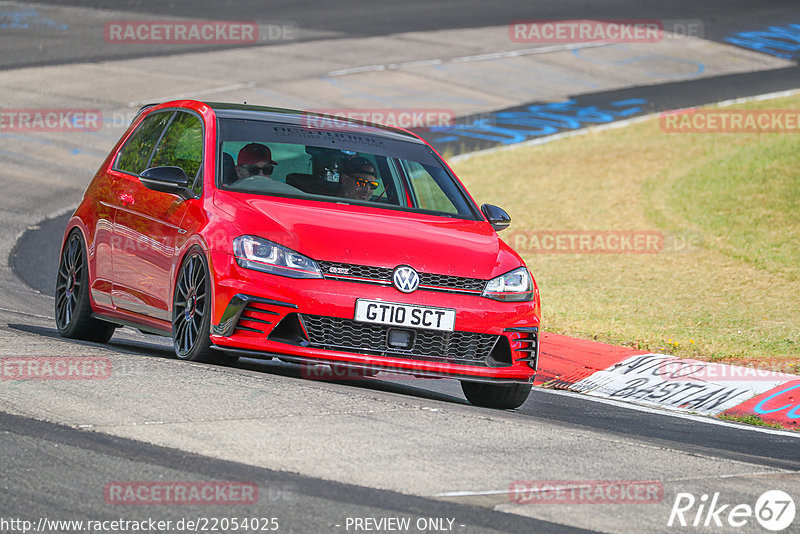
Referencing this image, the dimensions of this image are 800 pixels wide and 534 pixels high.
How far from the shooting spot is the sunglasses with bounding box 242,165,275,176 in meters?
8.16

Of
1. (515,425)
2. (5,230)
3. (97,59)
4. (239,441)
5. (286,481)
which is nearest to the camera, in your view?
(286,481)

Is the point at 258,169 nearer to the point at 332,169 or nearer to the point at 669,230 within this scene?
the point at 332,169

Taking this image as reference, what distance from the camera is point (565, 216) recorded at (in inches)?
716

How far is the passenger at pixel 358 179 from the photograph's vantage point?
8.35 metres

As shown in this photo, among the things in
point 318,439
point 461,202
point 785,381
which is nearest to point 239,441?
point 318,439

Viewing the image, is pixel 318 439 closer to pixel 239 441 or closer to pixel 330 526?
pixel 239 441

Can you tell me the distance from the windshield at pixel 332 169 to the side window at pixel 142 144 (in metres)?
0.87

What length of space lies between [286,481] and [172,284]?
9.46 ft

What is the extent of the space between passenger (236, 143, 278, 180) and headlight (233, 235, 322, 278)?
98cm
